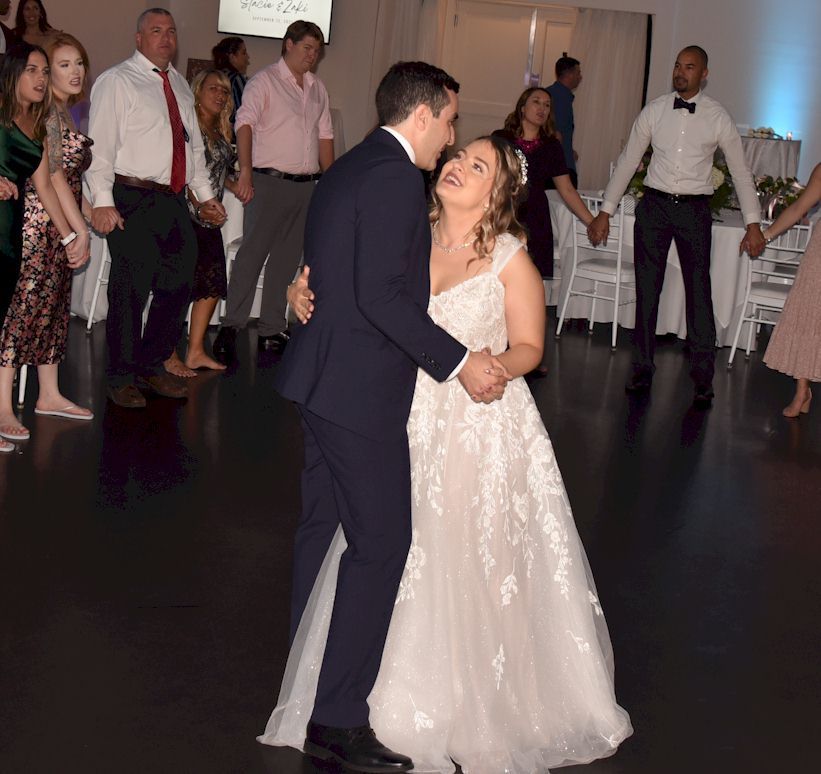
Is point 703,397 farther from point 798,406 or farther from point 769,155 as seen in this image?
point 769,155

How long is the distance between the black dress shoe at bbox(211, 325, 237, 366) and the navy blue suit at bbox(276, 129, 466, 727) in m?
3.96

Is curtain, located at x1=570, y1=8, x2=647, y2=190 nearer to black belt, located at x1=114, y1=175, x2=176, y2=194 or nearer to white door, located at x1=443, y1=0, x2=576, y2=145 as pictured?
white door, located at x1=443, y1=0, x2=576, y2=145

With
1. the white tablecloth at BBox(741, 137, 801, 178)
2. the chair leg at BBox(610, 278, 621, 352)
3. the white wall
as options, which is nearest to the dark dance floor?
the chair leg at BBox(610, 278, 621, 352)

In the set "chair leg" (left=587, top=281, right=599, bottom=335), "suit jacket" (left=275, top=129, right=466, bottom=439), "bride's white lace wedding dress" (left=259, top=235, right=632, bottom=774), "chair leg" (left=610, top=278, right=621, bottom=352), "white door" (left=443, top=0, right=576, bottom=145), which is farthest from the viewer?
"white door" (left=443, top=0, right=576, bottom=145)

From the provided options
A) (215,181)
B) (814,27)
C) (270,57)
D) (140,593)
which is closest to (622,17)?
(814,27)

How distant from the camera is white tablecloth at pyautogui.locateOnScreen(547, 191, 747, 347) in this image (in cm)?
776

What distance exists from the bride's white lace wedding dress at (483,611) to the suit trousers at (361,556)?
0.43 feet

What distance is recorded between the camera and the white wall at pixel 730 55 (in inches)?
526

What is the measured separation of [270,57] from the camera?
43.1 feet

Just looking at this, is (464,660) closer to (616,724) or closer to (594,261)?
(616,724)

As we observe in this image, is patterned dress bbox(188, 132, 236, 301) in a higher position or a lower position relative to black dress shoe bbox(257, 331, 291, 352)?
higher

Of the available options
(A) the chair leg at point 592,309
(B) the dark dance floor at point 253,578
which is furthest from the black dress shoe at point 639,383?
(A) the chair leg at point 592,309

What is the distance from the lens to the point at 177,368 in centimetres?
602

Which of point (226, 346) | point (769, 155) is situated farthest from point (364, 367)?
point (769, 155)
